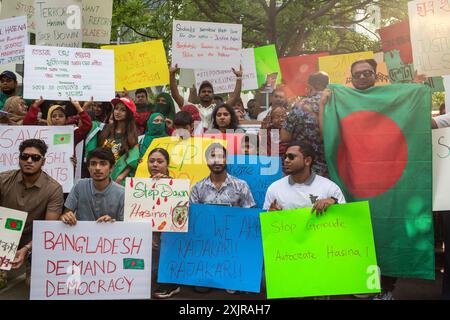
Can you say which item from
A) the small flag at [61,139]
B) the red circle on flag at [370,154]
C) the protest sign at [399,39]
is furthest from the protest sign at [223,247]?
the protest sign at [399,39]

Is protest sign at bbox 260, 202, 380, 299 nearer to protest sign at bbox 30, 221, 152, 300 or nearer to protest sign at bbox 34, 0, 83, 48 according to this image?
protest sign at bbox 30, 221, 152, 300

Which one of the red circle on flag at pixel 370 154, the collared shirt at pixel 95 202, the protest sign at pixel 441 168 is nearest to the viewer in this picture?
the protest sign at pixel 441 168

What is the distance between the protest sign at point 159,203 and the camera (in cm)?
492

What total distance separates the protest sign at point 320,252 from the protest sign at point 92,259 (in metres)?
1.03

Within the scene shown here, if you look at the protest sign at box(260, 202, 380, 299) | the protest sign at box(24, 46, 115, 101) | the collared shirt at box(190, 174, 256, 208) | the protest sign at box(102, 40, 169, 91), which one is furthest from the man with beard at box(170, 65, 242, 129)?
the protest sign at box(260, 202, 380, 299)

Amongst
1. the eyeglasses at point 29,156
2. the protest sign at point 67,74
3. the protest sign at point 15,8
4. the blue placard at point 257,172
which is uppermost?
the protest sign at point 15,8

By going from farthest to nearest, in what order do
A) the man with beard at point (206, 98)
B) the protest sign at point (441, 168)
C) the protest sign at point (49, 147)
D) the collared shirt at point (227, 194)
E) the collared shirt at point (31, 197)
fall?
the man with beard at point (206, 98), the protest sign at point (49, 147), the collared shirt at point (227, 194), the collared shirt at point (31, 197), the protest sign at point (441, 168)

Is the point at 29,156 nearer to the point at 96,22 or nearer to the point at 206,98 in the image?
the point at 206,98

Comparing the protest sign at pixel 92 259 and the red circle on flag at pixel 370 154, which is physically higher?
the red circle on flag at pixel 370 154

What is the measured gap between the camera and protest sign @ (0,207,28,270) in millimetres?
4680

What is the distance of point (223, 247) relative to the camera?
5.29 meters

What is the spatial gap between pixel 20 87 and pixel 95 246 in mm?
6137

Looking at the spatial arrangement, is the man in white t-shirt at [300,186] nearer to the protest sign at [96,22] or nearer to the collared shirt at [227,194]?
the collared shirt at [227,194]

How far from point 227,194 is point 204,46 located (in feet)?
10.0
